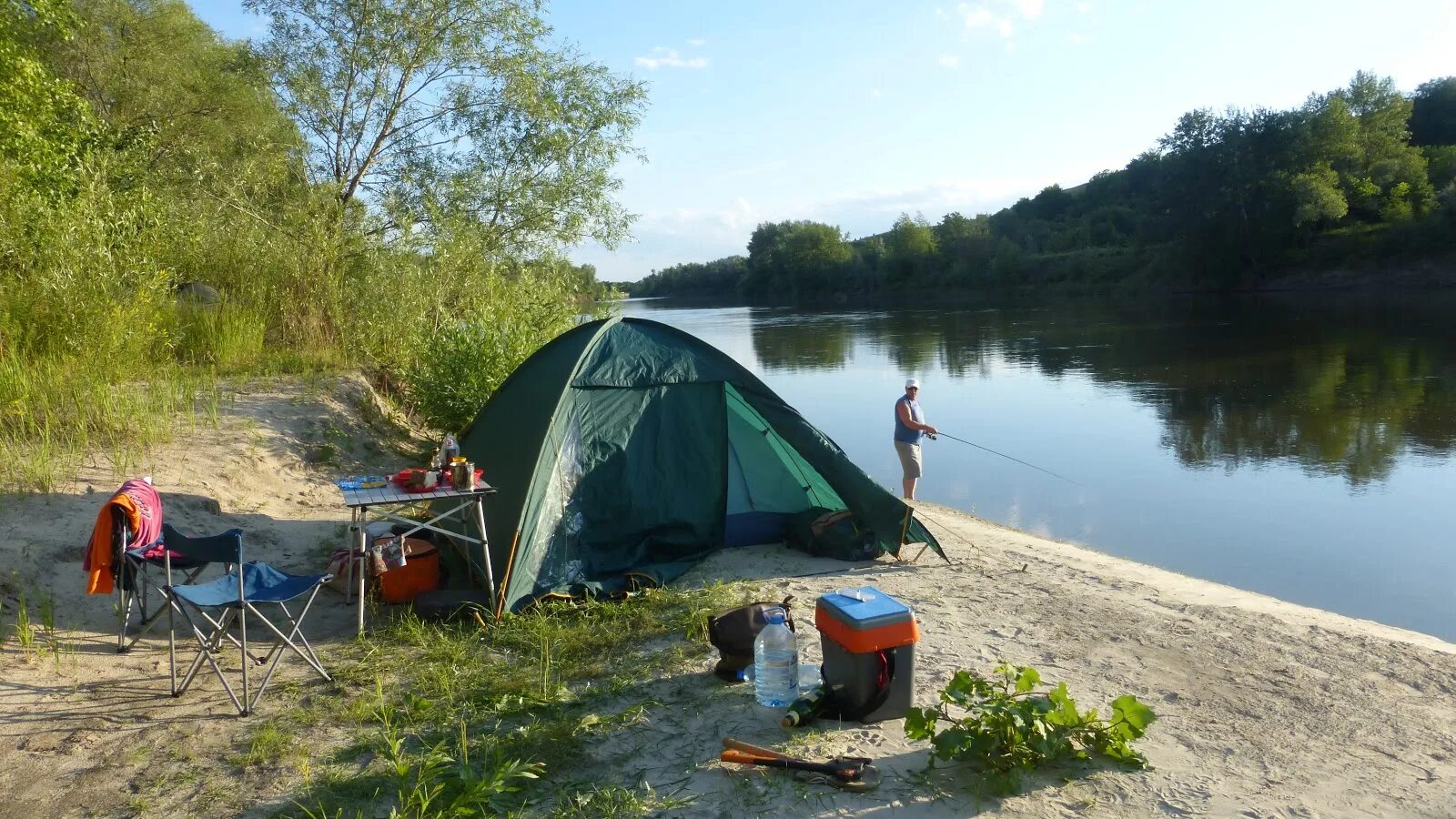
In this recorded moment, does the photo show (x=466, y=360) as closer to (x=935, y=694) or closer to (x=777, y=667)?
(x=777, y=667)

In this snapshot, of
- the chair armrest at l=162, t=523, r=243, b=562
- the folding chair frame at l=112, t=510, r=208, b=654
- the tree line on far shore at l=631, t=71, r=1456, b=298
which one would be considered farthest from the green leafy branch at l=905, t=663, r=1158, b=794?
the tree line on far shore at l=631, t=71, r=1456, b=298

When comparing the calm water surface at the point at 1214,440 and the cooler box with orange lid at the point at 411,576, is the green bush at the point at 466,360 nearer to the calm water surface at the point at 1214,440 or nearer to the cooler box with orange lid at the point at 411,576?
the cooler box with orange lid at the point at 411,576

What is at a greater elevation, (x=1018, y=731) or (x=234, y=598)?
(x=234, y=598)

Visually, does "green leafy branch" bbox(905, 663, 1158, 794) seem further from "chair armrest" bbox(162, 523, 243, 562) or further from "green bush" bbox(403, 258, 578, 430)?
"green bush" bbox(403, 258, 578, 430)

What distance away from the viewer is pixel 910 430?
400 inches

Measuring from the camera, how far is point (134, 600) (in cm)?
589

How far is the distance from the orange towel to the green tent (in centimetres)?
193

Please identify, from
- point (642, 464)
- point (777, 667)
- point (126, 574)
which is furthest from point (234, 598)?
point (642, 464)

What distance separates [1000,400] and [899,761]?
16764 mm

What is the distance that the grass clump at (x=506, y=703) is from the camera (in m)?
3.58

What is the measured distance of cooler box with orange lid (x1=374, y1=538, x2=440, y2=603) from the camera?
19.5 feet

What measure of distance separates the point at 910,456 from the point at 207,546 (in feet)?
23.3

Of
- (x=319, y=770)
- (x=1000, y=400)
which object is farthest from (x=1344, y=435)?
(x=319, y=770)

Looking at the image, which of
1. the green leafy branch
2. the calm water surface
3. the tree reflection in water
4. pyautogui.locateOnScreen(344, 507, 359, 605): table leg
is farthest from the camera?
the tree reflection in water
